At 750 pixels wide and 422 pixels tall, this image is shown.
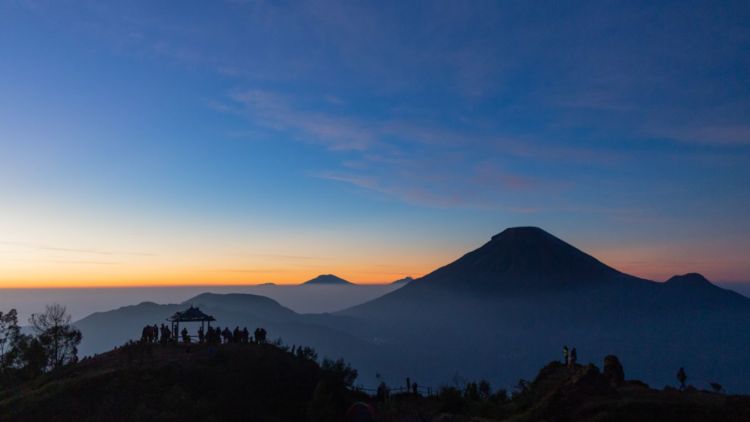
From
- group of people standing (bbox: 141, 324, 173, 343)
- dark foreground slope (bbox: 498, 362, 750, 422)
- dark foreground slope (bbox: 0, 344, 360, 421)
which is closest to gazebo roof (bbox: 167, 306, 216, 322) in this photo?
group of people standing (bbox: 141, 324, 173, 343)

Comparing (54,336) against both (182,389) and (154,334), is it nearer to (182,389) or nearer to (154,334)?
(154,334)

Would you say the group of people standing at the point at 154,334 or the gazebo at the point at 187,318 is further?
the gazebo at the point at 187,318

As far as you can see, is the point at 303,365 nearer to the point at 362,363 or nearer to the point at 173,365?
the point at 173,365

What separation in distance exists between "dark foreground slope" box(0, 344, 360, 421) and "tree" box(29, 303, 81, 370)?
11825mm

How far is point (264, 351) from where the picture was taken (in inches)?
1452

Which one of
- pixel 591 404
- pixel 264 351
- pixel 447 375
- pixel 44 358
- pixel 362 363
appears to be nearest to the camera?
pixel 591 404

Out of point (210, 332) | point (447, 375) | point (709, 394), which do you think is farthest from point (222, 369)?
point (447, 375)

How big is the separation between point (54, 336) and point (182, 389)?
23.8 m

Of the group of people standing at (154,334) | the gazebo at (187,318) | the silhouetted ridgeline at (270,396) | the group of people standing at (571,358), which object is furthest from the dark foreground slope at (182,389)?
the group of people standing at (571,358)

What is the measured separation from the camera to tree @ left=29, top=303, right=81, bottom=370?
44.6 meters

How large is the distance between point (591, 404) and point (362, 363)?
7228 inches

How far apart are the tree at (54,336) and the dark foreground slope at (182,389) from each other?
466 inches

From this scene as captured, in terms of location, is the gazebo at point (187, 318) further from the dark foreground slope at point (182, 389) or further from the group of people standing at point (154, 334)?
the dark foreground slope at point (182, 389)

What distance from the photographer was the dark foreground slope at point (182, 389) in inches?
1062
